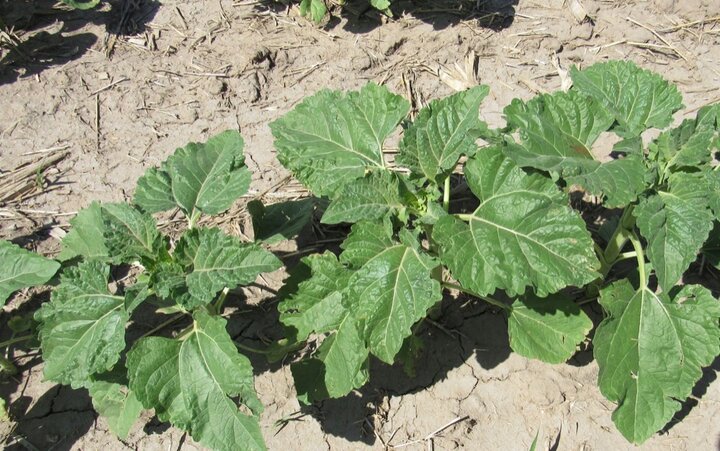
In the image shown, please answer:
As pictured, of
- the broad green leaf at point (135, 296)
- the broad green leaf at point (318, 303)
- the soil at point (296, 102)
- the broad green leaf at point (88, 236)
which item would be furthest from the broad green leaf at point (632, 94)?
the broad green leaf at point (88, 236)

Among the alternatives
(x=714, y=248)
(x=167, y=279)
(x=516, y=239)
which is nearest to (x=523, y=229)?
(x=516, y=239)

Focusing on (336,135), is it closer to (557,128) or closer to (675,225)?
(557,128)

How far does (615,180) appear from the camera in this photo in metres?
2.89

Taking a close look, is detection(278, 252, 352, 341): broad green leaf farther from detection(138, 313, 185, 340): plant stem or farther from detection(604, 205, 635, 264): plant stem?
detection(604, 205, 635, 264): plant stem

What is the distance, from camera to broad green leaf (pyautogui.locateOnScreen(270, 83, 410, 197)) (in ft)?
11.0

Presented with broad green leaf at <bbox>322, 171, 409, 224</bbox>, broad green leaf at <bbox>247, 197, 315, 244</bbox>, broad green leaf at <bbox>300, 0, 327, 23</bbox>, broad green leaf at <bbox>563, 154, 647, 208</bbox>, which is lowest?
broad green leaf at <bbox>247, 197, 315, 244</bbox>

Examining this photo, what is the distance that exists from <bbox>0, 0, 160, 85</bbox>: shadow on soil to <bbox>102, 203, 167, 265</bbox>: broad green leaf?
2.34 metres

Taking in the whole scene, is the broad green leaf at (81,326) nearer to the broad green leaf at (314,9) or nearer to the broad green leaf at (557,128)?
the broad green leaf at (557,128)

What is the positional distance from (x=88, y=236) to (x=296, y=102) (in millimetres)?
1827

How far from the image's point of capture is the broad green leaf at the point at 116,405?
3.31 metres

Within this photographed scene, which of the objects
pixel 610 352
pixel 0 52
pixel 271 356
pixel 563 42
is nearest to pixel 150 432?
pixel 271 356

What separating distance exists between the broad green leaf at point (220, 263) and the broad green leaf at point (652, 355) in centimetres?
166

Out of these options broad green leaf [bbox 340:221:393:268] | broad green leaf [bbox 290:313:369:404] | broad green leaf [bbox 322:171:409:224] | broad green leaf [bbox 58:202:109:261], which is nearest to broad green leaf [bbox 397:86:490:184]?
broad green leaf [bbox 322:171:409:224]

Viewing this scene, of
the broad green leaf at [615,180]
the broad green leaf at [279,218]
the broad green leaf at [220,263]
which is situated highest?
the broad green leaf at [615,180]
